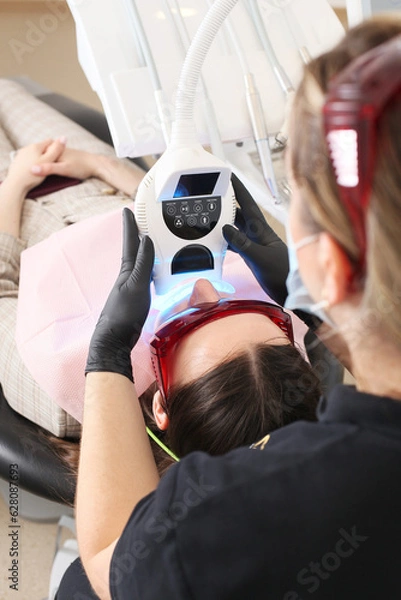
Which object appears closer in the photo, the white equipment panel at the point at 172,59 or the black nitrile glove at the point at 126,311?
the black nitrile glove at the point at 126,311

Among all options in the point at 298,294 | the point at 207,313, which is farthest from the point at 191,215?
the point at 298,294

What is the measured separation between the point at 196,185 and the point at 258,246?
15cm

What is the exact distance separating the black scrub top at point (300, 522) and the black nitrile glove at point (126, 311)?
1.14 feet

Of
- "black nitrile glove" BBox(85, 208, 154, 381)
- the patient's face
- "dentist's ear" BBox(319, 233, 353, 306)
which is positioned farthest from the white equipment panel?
"dentist's ear" BBox(319, 233, 353, 306)

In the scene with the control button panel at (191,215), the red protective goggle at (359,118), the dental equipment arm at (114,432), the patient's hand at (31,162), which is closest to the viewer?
the red protective goggle at (359,118)

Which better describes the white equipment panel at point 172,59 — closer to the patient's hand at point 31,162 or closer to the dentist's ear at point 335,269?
the patient's hand at point 31,162

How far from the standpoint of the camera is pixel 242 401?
0.95 m

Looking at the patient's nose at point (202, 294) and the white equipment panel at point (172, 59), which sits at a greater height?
the white equipment panel at point (172, 59)

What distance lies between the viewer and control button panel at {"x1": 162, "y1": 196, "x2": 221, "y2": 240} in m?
1.04

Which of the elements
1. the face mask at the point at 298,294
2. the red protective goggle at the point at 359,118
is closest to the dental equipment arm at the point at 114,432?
the face mask at the point at 298,294

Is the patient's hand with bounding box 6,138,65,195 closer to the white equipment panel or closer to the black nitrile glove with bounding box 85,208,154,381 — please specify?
the white equipment panel

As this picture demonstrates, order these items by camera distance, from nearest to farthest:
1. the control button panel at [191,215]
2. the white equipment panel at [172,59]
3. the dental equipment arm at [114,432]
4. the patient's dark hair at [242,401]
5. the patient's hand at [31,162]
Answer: the dental equipment arm at [114,432] → the patient's dark hair at [242,401] → the control button panel at [191,215] → the white equipment panel at [172,59] → the patient's hand at [31,162]

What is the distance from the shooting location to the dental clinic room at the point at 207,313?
601 mm

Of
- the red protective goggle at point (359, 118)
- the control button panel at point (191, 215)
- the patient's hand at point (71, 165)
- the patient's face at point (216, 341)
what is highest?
the red protective goggle at point (359, 118)
